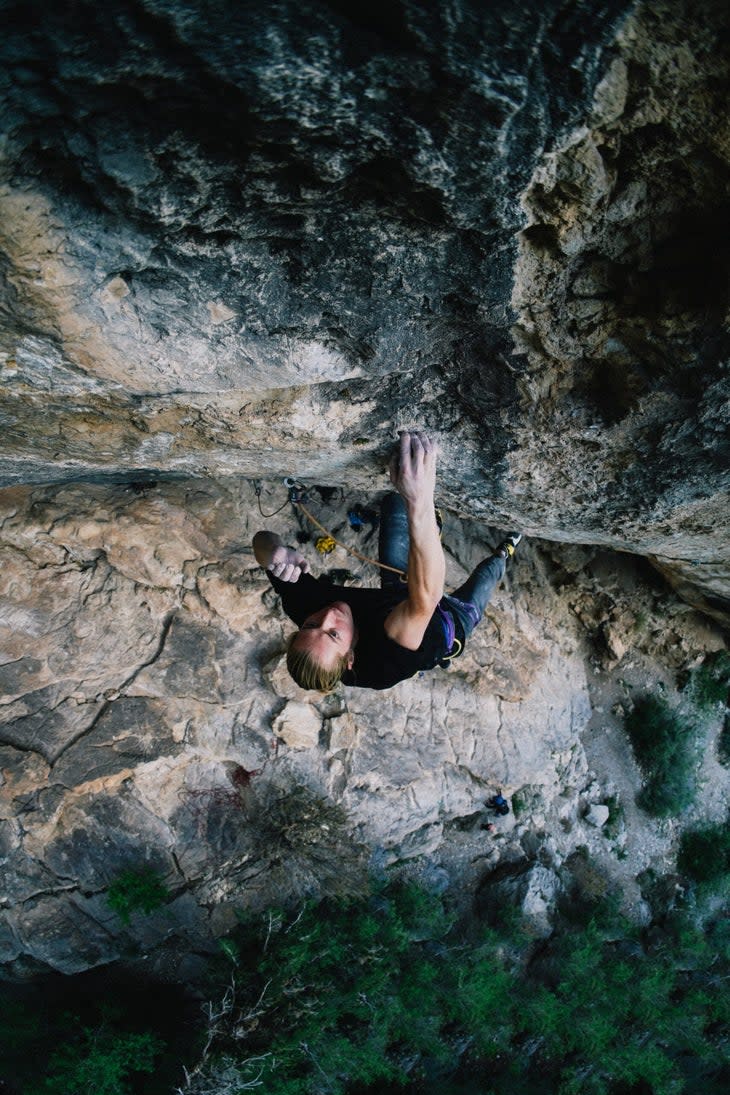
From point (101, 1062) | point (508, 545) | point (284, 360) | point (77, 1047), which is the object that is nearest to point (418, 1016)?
point (101, 1062)

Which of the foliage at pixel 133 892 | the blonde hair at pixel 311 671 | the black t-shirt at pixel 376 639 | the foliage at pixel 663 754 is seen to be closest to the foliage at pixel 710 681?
the foliage at pixel 663 754

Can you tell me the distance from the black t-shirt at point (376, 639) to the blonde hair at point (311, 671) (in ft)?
0.65

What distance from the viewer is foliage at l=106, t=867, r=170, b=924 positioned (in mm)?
4504

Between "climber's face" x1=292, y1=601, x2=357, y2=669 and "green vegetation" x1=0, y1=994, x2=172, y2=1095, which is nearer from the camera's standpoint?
"climber's face" x1=292, y1=601, x2=357, y2=669

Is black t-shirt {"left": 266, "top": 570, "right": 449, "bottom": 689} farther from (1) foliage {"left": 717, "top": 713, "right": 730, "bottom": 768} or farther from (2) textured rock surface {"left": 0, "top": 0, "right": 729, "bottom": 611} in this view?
(1) foliage {"left": 717, "top": 713, "right": 730, "bottom": 768}

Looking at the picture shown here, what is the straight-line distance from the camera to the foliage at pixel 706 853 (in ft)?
20.3

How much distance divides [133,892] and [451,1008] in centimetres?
289

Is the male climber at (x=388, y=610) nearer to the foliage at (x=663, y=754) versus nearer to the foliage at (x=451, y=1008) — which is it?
the foliage at (x=451, y=1008)

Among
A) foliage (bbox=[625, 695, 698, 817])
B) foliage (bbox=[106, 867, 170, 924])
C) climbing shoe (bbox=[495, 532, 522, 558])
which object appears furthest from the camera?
foliage (bbox=[625, 695, 698, 817])

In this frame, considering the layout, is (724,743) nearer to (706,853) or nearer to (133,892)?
(706,853)

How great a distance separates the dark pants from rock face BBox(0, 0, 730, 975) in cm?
34

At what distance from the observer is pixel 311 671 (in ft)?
9.37

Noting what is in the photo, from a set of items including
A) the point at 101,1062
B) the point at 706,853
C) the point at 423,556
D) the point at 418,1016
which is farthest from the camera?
the point at 706,853

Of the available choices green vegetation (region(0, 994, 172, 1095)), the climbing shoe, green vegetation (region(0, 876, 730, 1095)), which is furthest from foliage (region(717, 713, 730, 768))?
green vegetation (region(0, 994, 172, 1095))
